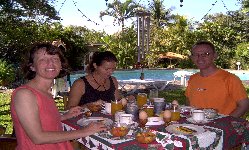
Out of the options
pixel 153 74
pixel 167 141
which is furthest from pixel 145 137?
pixel 153 74

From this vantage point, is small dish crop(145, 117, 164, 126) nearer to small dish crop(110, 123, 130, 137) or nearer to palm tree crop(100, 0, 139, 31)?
small dish crop(110, 123, 130, 137)

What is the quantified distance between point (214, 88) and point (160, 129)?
1419 mm

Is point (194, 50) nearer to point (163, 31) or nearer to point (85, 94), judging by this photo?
point (85, 94)

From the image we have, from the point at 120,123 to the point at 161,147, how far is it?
0.41m

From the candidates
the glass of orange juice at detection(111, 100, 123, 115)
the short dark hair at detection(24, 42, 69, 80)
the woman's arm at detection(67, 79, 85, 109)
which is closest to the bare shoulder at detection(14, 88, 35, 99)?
the short dark hair at detection(24, 42, 69, 80)

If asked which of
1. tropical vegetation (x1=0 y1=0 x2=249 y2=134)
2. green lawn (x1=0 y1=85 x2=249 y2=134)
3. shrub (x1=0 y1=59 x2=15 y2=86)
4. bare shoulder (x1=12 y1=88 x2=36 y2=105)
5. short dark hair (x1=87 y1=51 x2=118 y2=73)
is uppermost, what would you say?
tropical vegetation (x1=0 y1=0 x2=249 y2=134)

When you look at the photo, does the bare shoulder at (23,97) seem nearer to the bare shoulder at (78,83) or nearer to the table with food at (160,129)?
the table with food at (160,129)

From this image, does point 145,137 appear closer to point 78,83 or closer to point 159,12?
point 78,83

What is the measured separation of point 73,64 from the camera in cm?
1833

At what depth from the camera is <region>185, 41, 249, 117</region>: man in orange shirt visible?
11.7ft

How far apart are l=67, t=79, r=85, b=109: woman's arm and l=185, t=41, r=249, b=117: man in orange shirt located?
1.34 m

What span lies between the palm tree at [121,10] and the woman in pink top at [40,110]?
959 inches

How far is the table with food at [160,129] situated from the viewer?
2223mm

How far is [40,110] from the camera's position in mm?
2047
